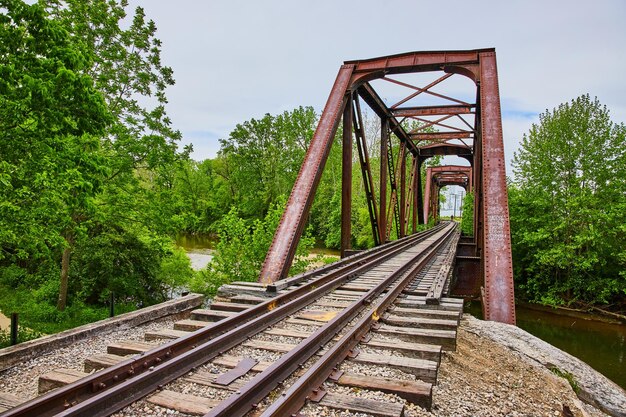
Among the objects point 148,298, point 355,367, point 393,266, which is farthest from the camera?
point 148,298

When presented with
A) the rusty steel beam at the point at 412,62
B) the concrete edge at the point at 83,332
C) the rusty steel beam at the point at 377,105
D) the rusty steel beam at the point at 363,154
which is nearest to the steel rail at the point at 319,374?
the concrete edge at the point at 83,332

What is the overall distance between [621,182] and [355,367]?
16.2 m

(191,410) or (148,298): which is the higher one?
(191,410)

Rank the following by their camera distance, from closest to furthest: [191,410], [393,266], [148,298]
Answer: [191,410] → [393,266] → [148,298]

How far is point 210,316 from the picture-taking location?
4.16 metres

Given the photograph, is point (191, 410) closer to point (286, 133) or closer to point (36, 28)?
point (36, 28)

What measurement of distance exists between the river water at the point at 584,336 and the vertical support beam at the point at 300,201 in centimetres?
802

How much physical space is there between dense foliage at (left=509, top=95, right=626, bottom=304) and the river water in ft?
4.32

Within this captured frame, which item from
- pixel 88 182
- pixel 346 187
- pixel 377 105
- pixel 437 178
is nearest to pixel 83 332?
pixel 88 182

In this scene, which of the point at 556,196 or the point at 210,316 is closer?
the point at 210,316

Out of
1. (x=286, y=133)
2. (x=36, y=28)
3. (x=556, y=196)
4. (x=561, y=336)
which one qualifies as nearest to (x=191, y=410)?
(x=36, y=28)

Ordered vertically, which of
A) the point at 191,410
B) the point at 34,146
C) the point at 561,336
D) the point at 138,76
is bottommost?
the point at 561,336

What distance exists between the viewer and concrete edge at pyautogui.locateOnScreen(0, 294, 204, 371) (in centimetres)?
389

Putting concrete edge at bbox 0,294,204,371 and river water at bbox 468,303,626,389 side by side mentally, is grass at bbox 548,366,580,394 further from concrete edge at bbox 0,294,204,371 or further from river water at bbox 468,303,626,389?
river water at bbox 468,303,626,389
